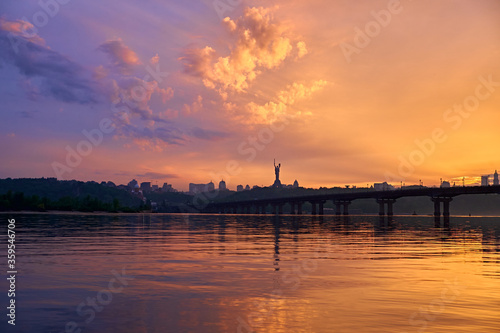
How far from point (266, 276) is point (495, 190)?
18873 cm

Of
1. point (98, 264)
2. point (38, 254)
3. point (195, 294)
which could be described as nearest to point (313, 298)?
point (195, 294)

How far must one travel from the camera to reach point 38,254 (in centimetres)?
2866

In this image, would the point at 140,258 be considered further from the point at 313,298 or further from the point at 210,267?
the point at 313,298

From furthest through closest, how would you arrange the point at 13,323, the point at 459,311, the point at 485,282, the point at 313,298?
1. the point at 485,282
2. the point at 313,298
3. the point at 459,311
4. the point at 13,323

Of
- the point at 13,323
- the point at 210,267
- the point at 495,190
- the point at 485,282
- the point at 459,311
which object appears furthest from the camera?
the point at 495,190

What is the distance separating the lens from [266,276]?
20.4 meters

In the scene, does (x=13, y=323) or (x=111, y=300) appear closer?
(x=13, y=323)

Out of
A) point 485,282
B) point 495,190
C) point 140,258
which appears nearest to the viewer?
point 485,282

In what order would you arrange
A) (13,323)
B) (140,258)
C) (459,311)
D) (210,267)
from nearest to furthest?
(13,323)
(459,311)
(210,267)
(140,258)

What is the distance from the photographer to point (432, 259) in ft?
96.0

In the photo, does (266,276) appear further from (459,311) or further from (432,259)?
(432,259)

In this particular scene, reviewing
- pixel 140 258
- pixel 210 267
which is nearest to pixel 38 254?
pixel 140 258

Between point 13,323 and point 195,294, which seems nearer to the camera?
point 13,323

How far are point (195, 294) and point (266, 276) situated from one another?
515 cm
